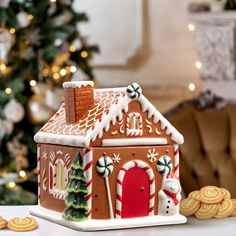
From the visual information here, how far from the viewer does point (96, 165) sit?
1546 millimetres

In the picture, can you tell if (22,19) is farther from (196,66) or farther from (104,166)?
(104,166)

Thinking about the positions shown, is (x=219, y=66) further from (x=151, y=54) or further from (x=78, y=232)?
(x=78, y=232)

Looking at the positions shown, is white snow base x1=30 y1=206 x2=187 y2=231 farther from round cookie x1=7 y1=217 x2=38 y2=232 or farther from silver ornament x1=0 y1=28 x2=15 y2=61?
silver ornament x1=0 y1=28 x2=15 y2=61

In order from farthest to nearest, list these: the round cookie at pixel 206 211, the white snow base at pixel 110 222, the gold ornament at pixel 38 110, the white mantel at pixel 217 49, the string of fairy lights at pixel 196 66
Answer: the string of fairy lights at pixel 196 66, the white mantel at pixel 217 49, the gold ornament at pixel 38 110, the round cookie at pixel 206 211, the white snow base at pixel 110 222

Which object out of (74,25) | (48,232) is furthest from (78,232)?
(74,25)

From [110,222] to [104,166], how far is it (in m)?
0.10

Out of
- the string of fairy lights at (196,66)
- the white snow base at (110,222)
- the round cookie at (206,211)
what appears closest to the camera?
the white snow base at (110,222)

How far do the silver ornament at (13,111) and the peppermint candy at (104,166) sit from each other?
7.29 feet

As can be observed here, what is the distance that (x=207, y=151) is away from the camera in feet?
8.79

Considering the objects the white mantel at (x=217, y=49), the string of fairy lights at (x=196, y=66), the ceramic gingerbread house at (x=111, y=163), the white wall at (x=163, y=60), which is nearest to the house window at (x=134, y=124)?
the ceramic gingerbread house at (x=111, y=163)

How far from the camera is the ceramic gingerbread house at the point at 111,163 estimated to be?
1.54 m

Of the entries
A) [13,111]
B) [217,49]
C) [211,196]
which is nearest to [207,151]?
[211,196]

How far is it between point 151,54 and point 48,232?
381cm

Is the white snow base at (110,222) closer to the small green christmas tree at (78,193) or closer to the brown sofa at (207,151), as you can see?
the small green christmas tree at (78,193)
